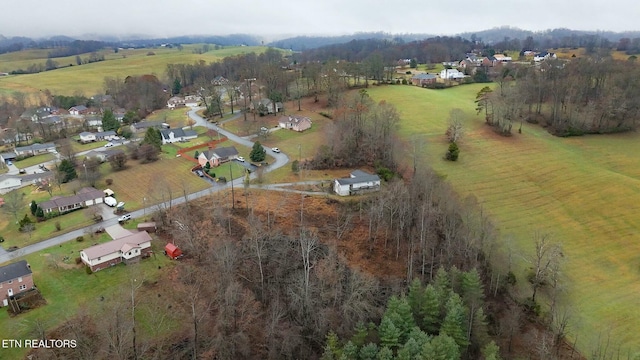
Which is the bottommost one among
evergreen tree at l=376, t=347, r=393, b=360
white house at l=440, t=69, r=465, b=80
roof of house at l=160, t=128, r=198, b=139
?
evergreen tree at l=376, t=347, r=393, b=360

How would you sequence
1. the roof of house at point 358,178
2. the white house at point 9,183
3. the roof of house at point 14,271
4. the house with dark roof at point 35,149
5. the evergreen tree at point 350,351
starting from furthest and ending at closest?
the house with dark roof at point 35,149, the white house at point 9,183, the roof of house at point 358,178, the roof of house at point 14,271, the evergreen tree at point 350,351

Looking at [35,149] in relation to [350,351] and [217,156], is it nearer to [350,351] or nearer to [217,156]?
[217,156]

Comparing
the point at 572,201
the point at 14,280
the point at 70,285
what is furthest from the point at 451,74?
the point at 14,280

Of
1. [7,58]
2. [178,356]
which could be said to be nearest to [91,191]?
[178,356]

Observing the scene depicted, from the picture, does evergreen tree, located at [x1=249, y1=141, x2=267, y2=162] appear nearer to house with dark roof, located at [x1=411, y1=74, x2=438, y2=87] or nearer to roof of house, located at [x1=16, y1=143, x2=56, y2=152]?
roof of house, located at [x1=16, y1=143, x2=56, y2=152]

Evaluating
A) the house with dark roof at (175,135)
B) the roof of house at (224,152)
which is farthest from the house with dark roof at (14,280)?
the house with dark roof at (175,135)

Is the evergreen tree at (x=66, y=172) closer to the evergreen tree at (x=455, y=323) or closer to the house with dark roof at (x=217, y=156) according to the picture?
the house with dark roof at (x=217, y=156)

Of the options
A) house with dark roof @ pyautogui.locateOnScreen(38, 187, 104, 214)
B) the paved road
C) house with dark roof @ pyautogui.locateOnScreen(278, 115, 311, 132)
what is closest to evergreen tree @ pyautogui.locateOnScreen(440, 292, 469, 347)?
the paved road
